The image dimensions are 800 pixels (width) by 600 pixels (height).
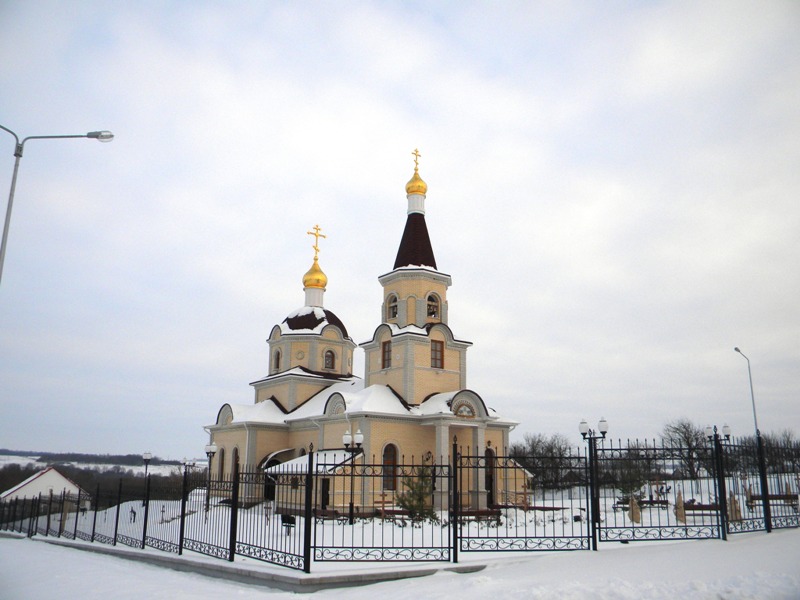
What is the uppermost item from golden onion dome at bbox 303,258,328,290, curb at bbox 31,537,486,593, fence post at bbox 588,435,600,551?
golden onion dome at bbox 303,258,328,290

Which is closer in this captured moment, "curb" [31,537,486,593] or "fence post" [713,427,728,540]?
"curb" [31,537,486,593]

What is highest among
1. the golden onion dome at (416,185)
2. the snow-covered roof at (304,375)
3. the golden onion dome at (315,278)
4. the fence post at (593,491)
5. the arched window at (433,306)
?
the golden onion dome at (416,185)

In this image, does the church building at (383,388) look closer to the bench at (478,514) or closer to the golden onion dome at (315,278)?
the golden onion dome at (315,278)

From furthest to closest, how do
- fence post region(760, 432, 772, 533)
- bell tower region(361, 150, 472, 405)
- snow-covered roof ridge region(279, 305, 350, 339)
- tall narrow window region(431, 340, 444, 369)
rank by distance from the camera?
1. snow-covered roof ridge region(279, 305, 350, 339)
2. tall narrow window region(431, 340, 444, 369)
3. bell tower region(361, 150, 472, 405)
4. fence post region(760, 432, 772, 533)

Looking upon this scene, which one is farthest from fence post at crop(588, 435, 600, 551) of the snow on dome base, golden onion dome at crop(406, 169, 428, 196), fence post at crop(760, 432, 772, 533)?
the snow on dome base

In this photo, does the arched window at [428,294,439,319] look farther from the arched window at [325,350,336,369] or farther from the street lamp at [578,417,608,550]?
the street lamp at [578,417,608,550]

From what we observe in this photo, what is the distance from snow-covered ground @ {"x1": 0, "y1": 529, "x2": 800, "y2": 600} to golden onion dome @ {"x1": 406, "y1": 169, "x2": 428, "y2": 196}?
71.5 feet

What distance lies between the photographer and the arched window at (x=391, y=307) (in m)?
30.4

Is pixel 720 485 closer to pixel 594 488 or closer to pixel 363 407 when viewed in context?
pixel 594 488

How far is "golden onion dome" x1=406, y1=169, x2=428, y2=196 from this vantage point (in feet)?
103

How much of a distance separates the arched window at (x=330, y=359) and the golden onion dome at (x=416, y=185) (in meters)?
9.90

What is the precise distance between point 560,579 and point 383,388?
1977 cm

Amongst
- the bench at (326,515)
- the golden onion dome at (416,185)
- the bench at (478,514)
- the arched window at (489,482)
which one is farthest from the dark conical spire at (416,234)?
the bench at (478,514)

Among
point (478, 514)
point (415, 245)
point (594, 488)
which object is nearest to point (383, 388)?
point (415, 245)
